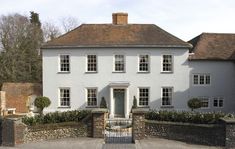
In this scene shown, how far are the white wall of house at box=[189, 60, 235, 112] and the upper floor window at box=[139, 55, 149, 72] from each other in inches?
164

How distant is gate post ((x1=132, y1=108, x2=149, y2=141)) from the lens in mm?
17109

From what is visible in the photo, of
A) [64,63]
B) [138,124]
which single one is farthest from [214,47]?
[138,124]

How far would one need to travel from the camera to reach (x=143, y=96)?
104 ft

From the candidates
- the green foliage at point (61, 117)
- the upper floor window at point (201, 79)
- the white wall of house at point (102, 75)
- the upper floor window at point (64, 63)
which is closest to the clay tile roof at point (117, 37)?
the white wall of house at point (102, 75)

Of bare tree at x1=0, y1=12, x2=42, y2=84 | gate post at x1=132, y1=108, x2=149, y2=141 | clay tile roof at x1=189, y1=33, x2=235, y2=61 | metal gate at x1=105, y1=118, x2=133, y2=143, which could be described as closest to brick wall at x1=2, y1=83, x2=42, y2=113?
bare tree at x1=0, y1=12, x2=42, y2=84

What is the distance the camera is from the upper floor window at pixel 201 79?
1270 inches

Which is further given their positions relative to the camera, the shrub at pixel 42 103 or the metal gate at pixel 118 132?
the shrub at pixel 42 103

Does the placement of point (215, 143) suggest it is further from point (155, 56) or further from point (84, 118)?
point (155, 56)

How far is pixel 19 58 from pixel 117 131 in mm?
30107

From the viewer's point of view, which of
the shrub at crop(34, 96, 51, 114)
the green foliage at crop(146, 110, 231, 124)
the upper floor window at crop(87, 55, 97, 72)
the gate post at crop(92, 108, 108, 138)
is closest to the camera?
the green foliage at crop(146, 110, 231, 124)

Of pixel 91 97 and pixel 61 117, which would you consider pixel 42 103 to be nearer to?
pixel 91 97

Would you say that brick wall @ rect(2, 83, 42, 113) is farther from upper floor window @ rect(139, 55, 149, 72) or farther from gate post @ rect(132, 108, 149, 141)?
gate post @ rect(132, 108, 149, 141)

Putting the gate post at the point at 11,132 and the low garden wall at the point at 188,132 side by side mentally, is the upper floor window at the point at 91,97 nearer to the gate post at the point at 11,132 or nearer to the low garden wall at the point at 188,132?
the low garden wall at the point at 188,132

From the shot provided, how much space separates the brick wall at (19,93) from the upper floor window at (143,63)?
12069 millimetres
